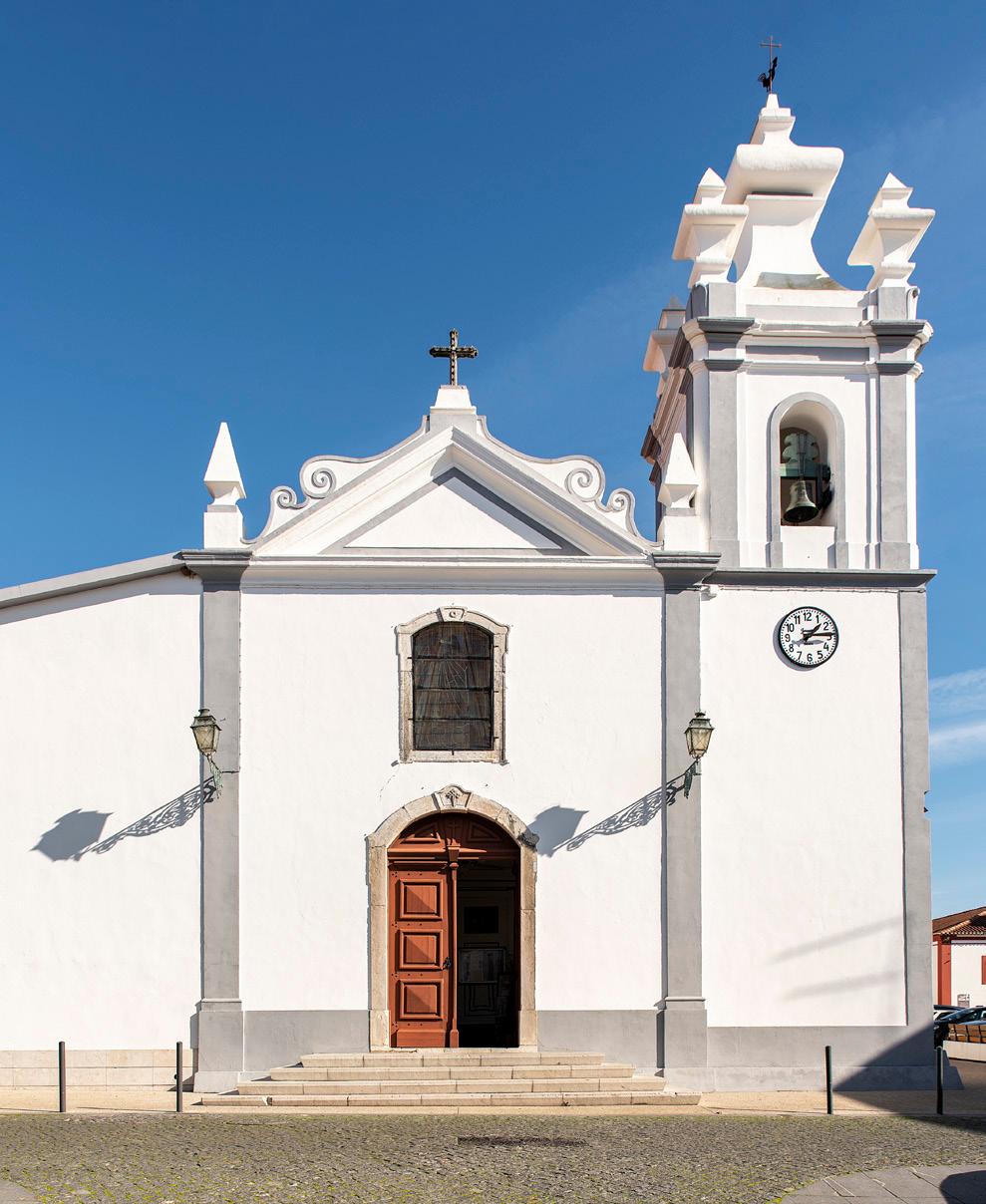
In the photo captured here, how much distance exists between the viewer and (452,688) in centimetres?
1460

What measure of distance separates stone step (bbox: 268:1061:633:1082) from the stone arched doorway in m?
0.49

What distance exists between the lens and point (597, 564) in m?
14.7

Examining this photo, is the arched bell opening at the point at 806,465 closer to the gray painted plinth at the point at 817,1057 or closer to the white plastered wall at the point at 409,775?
the white plastered wall at the point at 409,775

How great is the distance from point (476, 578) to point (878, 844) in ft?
18.0

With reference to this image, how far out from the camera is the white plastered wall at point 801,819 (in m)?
14.4

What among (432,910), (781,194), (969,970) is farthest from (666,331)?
(969,970)

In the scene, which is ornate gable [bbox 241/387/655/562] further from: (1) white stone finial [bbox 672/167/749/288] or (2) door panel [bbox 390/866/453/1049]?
(2) door panel [bbox 390/866/453/1049]

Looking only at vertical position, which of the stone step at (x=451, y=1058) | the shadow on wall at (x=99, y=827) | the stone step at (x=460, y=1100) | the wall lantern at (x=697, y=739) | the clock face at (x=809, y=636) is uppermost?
the clock face at (x=809, y=636)

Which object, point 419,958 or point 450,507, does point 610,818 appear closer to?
point 419,958

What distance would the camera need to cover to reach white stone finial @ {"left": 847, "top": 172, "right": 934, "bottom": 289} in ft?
52.1

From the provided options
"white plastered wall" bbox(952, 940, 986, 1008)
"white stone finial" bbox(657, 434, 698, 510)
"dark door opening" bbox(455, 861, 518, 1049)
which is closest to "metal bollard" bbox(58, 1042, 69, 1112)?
"dark door opening" bbox(455, 861, 518, 1049)

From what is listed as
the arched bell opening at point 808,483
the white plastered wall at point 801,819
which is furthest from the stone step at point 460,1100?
the arched bell opening at point 808,483

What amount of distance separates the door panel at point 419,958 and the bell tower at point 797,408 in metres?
4.81

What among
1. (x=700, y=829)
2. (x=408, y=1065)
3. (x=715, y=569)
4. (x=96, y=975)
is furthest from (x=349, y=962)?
(x=715, y=569)
